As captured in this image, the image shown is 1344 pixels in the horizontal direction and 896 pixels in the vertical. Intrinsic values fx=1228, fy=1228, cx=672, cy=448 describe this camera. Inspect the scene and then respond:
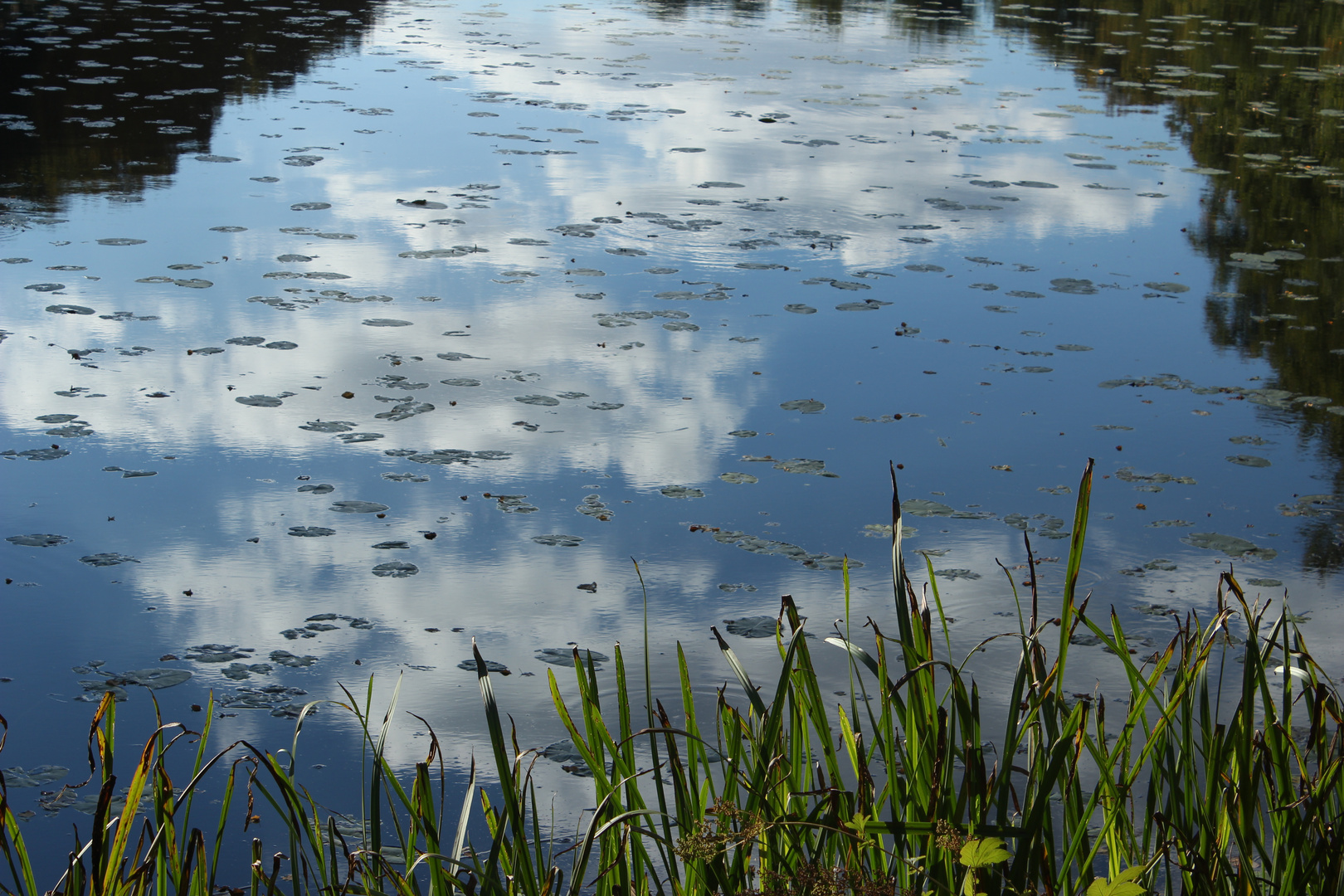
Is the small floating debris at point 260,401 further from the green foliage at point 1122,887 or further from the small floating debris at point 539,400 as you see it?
the green foliage at point 1122,887

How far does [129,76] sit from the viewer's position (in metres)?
11.1

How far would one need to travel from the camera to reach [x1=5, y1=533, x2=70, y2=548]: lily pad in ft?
12.2

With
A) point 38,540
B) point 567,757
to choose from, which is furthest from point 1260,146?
point 38,540

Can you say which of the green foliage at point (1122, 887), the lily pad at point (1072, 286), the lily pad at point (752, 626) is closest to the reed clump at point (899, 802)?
the green foliage at point (1122, 887)

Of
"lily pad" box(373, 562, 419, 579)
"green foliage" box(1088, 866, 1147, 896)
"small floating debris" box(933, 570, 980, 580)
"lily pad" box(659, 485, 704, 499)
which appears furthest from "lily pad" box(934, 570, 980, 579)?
"green foliage" box(1088, 866, 1147, 896)

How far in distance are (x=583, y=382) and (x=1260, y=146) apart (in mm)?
7480

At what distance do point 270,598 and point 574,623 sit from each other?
87 centimetres

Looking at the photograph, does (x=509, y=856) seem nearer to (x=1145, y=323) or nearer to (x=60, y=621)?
(x=60, y=621)

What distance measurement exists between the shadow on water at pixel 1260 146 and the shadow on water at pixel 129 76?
6.69 metres

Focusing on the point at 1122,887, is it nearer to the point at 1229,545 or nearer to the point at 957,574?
the point at 957,574

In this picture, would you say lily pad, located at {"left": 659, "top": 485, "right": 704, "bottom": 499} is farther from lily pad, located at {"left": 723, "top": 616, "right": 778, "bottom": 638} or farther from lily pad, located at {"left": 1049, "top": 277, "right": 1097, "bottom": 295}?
lily pad, located at {"left": 1049, "top": 277, "right": 1097, "bottom": 295}

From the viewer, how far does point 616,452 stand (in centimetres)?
455

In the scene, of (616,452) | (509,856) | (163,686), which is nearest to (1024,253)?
(616,452)

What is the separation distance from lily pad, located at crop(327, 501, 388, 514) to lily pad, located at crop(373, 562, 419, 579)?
0.37 metres
